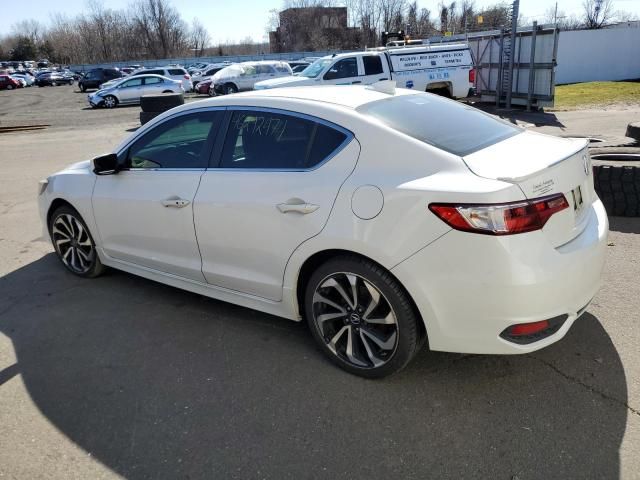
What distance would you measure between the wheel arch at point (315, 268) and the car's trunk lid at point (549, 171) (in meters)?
0.73

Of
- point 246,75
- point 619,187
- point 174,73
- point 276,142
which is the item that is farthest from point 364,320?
point 174,73

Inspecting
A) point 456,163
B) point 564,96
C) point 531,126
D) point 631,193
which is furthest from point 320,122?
point 564,96

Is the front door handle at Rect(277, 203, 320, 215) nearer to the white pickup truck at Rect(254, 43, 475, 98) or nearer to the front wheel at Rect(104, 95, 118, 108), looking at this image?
the white pickup truck at Rect(254, 43, 475, 98)

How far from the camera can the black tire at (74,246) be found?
184 inches

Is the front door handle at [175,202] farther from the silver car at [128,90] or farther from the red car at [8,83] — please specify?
the red car at [8,83]

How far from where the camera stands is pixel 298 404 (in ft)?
9.48

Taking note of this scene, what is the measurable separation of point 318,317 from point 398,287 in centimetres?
63

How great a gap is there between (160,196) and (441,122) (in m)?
2.07

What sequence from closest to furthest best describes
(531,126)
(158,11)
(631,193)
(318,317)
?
1. (318,317)
2. (631,193)
3. (531,126)
4. (158,11)

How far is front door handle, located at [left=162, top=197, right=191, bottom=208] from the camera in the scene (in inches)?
143

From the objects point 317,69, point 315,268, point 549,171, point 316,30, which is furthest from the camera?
point 316,30

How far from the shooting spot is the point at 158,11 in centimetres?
8994

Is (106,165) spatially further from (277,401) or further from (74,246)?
(277,401)

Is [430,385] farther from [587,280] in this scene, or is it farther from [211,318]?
[211,318]
